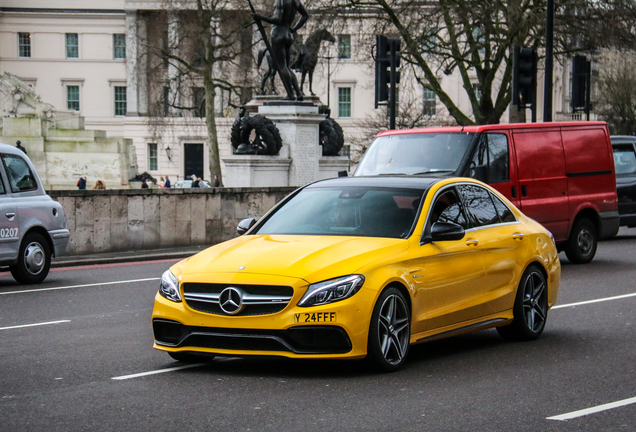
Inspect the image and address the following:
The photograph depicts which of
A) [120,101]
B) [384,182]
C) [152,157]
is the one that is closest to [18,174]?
[384,182]

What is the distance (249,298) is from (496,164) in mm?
8996

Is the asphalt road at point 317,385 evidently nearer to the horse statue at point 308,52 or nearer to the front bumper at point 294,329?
the front bumper at point 294,329

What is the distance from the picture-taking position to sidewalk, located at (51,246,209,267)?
20500mm

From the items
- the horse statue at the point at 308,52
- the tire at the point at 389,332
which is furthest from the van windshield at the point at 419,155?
the horse statue at the point at 308,52

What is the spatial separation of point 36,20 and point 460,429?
94.5 meters

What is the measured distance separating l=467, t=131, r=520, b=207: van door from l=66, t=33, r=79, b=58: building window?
84018 mm

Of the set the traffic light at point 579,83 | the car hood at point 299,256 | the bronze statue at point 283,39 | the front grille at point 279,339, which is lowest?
the front grille at point 279,339

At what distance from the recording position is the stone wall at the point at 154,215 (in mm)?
21688

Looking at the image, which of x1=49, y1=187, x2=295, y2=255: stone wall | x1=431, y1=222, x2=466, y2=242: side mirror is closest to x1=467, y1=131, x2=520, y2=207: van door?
x1=431, y1=222, x2=466, y2=242: side mirror

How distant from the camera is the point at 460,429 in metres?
6.52

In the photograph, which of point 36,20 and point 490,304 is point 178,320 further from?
point 36,20

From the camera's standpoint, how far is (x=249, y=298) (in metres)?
7.96

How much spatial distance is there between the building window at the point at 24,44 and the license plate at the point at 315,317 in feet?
304

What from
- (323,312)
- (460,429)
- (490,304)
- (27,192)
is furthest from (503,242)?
(27,192)
